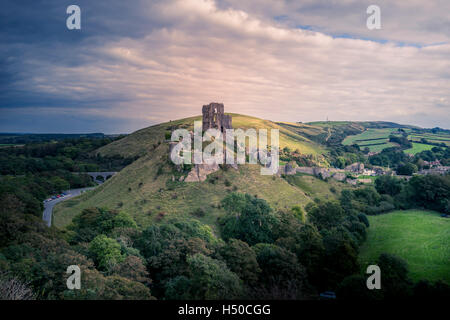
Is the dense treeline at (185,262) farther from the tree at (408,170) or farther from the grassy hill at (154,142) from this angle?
the grassy hill at (154,142)

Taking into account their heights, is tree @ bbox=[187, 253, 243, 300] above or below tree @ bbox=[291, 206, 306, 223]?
above

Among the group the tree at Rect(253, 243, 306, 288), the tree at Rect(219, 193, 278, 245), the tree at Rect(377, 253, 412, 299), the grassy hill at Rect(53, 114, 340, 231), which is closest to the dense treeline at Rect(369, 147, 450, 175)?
the grassy hill at Rect(53, 114, 340, 231)

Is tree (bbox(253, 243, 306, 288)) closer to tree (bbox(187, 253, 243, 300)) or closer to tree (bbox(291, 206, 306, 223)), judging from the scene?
tree (bbox(187, 253, 243, 300))

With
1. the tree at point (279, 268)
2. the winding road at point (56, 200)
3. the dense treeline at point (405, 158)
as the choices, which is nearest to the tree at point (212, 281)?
the tree at point (279, 268)

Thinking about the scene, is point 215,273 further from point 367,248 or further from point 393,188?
point 393,188

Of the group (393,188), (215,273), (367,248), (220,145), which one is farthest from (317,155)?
(215,273)

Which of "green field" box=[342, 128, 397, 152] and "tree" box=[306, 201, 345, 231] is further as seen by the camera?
"green field" box=[342, 128, 397, 152]

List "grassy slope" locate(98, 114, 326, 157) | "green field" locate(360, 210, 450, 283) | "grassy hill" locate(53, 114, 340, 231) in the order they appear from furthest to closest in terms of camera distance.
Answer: "grassy slope" locate(98, 114, 326, 157) < "grassy hill" locate(53, 114, 340, 231) < "green field" locate(360, 210, 450, 283)

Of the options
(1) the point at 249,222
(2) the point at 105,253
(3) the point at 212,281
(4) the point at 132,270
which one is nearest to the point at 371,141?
(1) the point at 249,222

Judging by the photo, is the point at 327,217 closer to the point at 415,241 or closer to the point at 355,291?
the point at 415,241
